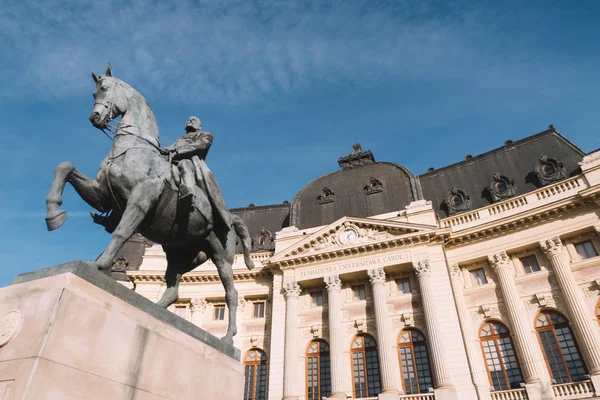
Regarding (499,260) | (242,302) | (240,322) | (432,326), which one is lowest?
(432,326)

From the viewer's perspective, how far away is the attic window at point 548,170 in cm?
3081

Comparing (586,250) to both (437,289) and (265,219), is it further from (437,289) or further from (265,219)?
(265,219)

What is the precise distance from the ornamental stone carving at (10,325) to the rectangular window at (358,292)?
29393 millimetres

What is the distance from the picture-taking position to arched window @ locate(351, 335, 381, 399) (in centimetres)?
2789

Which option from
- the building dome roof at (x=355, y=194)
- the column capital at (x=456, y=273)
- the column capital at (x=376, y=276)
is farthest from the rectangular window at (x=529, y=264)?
the column capital at (x=376, y=276)

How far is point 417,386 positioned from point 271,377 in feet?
32.7

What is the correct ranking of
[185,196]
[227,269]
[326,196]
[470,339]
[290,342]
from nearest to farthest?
[185,196]
[227,269]
[470,339]
[290,342]
[326,196]

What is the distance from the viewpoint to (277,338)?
31.4 metres

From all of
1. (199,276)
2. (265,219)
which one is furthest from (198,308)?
(265,219)

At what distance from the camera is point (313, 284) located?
33156 millimetres

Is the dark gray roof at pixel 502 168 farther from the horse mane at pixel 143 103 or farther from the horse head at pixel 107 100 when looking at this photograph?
the horse head at pixel 107 100

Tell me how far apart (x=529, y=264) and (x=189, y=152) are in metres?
28.7

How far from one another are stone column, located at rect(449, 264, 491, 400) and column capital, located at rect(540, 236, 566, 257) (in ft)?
19.1

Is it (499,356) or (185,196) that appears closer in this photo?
(185,196)
